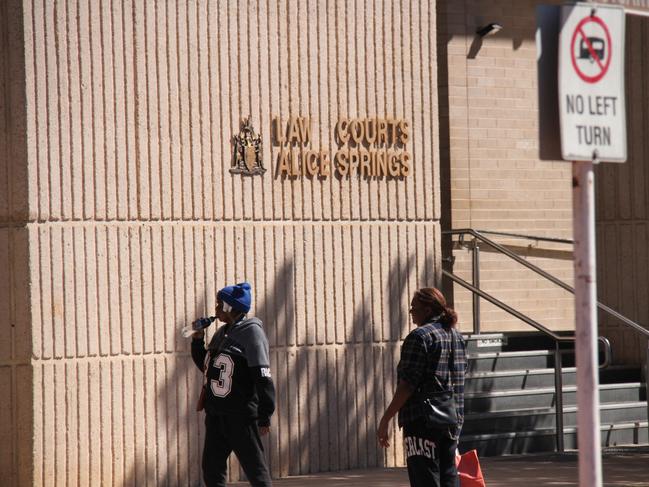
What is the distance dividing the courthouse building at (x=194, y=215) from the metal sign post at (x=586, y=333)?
608 centimetres

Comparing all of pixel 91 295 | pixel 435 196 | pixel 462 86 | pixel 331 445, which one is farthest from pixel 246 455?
pixel 462 86

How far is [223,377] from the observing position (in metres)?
9.34

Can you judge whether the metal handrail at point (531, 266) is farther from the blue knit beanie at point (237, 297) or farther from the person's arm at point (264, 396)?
the person's arm at point (264, 396)

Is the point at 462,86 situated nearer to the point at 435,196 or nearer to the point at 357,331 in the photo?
the point at 435,196

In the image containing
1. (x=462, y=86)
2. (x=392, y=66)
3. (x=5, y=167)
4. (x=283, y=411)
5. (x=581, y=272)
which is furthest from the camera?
(x=462, y=86)

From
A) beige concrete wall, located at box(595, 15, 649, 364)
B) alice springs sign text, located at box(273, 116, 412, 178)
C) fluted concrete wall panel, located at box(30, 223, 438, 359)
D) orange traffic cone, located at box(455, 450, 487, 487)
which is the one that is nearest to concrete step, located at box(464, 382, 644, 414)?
fluted concrete wall panel, located at box(30, 223, 438, 359)

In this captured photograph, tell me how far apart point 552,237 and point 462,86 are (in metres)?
2.09

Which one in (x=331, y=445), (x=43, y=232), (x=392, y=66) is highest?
(x=392, y=66)

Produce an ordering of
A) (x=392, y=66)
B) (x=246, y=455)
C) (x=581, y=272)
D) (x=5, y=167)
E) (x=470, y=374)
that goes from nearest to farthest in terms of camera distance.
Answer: (x=581, y=272), (x=246, y=455), (x=5, y=167), (x=392, y=66), (x=470, y=374)

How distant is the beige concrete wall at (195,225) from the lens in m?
11.1

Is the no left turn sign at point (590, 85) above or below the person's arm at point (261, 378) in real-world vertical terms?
above

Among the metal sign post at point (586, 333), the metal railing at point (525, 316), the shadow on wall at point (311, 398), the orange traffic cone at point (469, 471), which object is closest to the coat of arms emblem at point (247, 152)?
the shadow on wall at point (311, 398)

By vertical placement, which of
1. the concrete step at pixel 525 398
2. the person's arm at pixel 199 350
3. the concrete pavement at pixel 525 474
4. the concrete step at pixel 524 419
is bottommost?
the concrete pavement at pixel 525 474

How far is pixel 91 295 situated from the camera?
37.0ft
